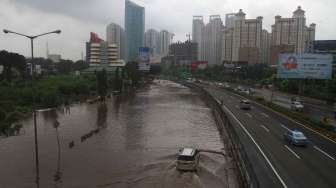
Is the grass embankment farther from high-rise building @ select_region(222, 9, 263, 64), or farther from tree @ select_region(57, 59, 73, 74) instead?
high-rise building @ select_region(222, 9, 263, 64)

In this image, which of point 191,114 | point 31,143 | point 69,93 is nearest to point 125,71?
point 69,93

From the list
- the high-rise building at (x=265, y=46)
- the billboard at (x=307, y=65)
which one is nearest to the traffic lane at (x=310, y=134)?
the billboard at (x=307, y=65)

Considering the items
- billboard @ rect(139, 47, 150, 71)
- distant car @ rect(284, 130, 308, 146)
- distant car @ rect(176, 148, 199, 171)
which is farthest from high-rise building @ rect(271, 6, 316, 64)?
distant car @ rect(176, 148, 199, 171)

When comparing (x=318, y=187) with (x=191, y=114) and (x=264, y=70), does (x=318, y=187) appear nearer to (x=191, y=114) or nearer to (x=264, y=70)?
(x=191, y=114)

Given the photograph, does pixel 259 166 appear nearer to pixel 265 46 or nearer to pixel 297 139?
pixel 297 139

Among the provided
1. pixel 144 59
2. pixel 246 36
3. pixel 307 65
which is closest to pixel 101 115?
pixel 307 65

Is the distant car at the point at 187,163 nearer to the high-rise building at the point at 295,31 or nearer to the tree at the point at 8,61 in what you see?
the tree at the point at 8,61

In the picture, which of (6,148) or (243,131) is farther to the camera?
(243,131)
